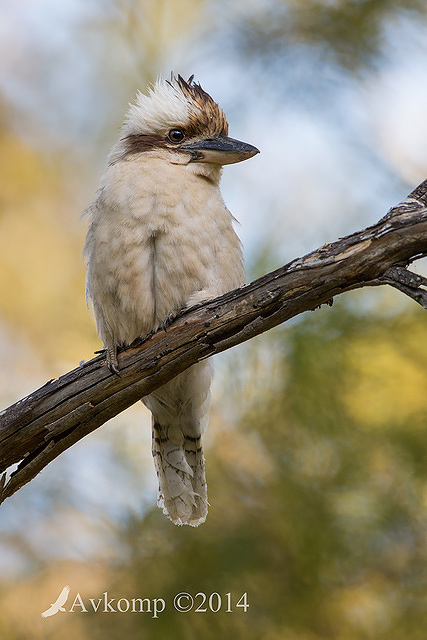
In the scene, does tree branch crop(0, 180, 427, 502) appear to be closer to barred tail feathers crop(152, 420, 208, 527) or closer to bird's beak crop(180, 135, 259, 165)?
bird's beak crop(180, 135, 259, 165)

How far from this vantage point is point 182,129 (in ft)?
11.8

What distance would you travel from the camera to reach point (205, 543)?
387cm

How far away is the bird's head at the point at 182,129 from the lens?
3482 mm

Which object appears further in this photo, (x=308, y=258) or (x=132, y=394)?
(x=132, y=394)

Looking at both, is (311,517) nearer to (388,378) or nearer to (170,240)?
(388,378)

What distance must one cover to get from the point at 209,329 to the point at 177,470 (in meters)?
1.57

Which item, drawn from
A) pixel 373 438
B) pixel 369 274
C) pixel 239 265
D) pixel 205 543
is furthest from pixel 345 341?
pixel 369 274

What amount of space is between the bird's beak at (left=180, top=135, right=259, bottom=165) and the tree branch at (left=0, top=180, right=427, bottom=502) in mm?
975

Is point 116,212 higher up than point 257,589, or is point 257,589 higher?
point 116,212

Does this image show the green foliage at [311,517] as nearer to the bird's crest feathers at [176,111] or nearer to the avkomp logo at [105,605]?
the avkomp logo at [105,605]

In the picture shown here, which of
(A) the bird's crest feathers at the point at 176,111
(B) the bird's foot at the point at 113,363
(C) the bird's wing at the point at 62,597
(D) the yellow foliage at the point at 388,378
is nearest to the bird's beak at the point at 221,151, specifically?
(A) the bird's crest feathers at the point at 176,111

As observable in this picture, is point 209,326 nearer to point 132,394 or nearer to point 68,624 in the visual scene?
point 132,394

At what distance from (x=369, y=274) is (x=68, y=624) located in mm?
2599

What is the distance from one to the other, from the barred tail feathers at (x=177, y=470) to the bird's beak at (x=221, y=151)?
142 centimetres
